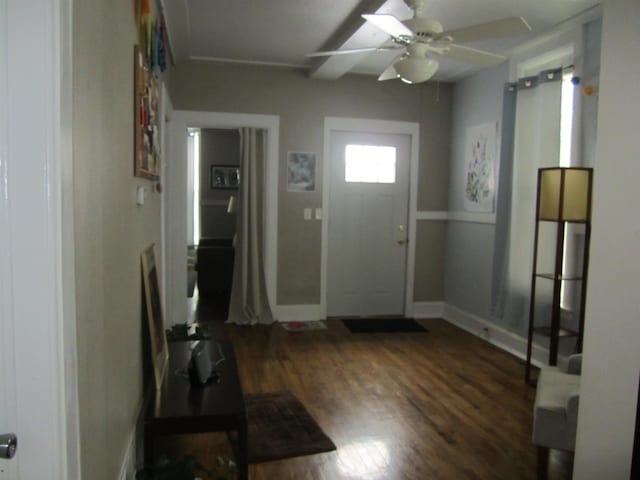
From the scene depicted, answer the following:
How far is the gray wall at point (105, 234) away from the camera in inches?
44.1

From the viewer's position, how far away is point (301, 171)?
17.0 ft

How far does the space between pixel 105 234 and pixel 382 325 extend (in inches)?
161

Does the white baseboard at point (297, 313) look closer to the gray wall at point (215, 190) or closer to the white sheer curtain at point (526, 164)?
the white sheer curtain at point (526, 164)

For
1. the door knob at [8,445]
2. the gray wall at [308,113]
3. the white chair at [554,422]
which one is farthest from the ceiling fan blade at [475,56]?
the door knob at [8,445]

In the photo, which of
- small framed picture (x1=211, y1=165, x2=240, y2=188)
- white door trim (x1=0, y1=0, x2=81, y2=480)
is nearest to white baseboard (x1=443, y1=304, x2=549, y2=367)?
white door trim (x1=0, y1=0, x2=81, y2=480)

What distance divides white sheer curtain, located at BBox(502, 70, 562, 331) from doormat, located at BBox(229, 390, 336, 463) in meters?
2.16

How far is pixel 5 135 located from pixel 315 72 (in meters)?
4.25

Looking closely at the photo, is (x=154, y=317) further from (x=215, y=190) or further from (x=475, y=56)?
(x=215, y=190)

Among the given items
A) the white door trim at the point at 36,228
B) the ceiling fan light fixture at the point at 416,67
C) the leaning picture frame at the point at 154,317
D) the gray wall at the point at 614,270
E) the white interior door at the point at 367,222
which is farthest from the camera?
the white interior door at the point at 367,222

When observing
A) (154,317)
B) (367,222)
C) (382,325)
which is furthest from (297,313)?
(154,317)

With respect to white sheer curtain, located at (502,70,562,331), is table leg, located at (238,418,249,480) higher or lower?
lower

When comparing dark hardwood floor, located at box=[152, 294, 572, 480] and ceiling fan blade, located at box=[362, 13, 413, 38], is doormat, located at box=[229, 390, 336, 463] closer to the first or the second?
dark hardwood floor, located at box=[152, 294, 572, 480]

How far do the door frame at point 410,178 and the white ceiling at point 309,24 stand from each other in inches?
24.1

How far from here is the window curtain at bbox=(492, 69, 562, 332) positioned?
3840 mm
